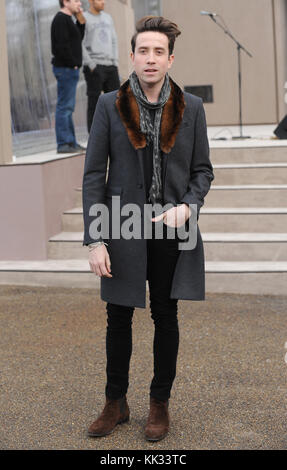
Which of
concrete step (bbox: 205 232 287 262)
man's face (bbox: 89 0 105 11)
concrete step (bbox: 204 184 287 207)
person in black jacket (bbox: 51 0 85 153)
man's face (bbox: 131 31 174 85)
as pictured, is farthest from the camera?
man's face (bbox: 89 0 105 11)

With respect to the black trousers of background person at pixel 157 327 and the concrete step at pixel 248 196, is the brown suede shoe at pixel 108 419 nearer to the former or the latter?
the black trousers of background person at pixel 157 327

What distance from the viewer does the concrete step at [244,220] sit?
22.6 feet

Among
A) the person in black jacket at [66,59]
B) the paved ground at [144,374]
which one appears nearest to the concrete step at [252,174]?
the person in black jacket at [66,59]

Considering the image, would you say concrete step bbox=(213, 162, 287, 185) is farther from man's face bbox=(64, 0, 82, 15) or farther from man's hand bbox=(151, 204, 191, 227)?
man's hand bbox=(151, 204, 191, 227)

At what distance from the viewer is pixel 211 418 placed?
357 cm

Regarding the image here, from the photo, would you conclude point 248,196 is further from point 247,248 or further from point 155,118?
point 155,118

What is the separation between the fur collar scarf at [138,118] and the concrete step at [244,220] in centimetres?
390

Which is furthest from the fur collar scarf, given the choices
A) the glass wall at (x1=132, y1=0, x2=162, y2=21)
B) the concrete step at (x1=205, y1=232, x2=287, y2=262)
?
the glass wall at (x1=132, y1=0, x2=162, y2=21)

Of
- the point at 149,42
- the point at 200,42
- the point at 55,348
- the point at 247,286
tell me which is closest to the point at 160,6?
the point at 200,42

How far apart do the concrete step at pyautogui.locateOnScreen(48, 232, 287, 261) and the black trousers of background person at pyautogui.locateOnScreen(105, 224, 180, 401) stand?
3.26 meters

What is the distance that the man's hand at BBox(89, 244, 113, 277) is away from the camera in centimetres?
317

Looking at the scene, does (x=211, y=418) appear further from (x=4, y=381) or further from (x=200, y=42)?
(x=200, y=42)

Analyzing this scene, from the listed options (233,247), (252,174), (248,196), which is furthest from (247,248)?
(252,174)
